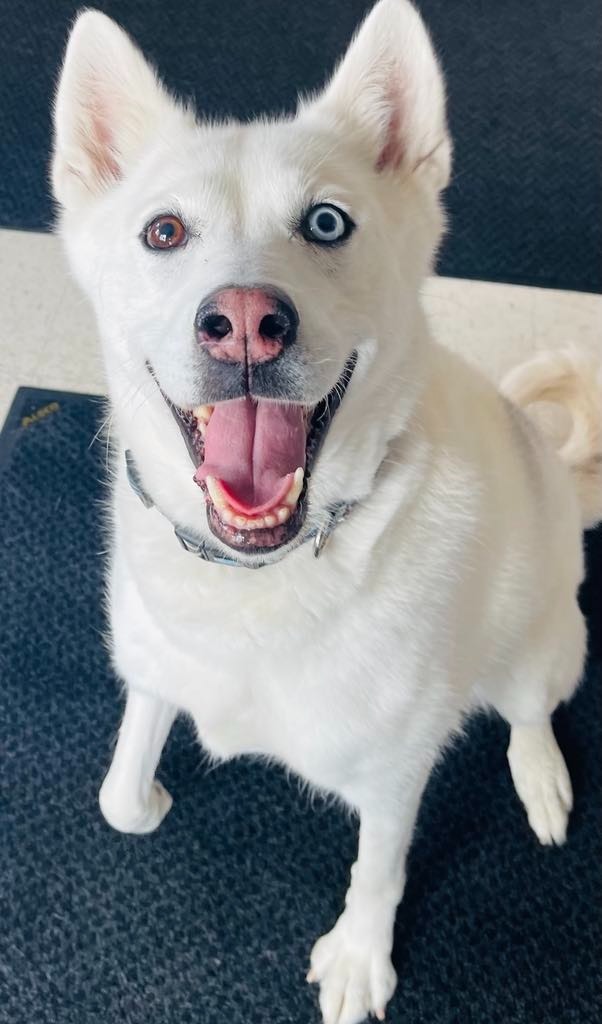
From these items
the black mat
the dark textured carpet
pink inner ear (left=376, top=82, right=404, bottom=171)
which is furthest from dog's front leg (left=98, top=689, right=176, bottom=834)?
the dark textured carpet

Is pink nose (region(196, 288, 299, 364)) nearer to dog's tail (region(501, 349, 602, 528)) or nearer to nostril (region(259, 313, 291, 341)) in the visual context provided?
nostril (region(259, 313, 291, 341))

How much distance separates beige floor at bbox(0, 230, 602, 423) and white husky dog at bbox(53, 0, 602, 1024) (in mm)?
837

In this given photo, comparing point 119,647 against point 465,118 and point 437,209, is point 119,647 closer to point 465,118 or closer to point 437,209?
point 437,209

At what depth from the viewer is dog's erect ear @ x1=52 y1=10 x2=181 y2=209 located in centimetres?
105

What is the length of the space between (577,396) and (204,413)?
2.76ft

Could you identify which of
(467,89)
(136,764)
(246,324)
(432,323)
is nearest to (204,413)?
(246,324)

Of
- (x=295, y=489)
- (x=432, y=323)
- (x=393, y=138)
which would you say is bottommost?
(x=432, y=323)

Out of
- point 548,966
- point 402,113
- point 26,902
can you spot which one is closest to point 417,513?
point 402,113

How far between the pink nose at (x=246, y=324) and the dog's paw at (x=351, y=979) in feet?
3.27

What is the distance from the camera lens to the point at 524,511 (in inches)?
50.6

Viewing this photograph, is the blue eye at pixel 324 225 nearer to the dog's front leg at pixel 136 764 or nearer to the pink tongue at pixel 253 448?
the pink tongue at pixel 253 448

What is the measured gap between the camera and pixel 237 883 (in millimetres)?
1556

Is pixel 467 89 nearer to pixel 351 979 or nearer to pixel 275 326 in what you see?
pixel 275 326

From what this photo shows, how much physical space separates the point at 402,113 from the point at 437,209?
119mm
